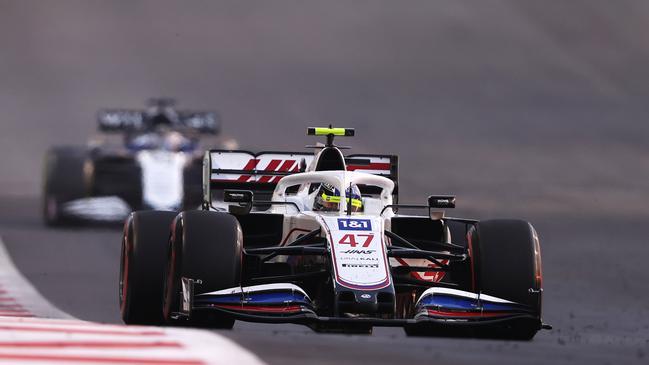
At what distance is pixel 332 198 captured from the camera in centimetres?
1374

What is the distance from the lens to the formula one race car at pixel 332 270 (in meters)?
11.7

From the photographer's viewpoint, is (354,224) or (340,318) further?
(354,224)

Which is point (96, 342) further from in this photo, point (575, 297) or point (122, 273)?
point (575, 297)

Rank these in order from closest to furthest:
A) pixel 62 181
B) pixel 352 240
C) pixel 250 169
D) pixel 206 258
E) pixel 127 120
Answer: pixel 206 258 < pixel 352 240 < pixel 250 169 < pixel 62 181 < pixel 127 120

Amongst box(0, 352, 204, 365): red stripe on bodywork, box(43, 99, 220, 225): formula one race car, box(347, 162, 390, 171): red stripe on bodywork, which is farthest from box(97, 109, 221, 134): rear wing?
box(0, 352, 204, 365): red stripe on bodywork

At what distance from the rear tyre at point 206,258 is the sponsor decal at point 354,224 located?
85 centimetres

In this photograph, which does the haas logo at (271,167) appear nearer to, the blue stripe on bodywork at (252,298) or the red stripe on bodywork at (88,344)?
the blue stripe on bodywork at (252,298)

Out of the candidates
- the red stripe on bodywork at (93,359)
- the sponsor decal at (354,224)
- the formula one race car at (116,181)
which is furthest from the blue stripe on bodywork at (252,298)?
the formula one race car at (116,181)

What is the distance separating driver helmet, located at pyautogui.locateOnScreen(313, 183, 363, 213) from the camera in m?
13.7

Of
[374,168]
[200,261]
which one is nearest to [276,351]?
[200,261]

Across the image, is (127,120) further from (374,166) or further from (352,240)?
(352,240)

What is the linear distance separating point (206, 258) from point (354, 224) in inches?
49.6

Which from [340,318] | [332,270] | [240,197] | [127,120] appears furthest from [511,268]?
[127,120]

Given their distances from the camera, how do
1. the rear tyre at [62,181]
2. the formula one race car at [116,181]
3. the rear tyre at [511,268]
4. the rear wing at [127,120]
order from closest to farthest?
the rear tyre at [511,268] → the rear tyre at [62,181] → the formula one race car at [116,181] → the rear wing at [127,120]
